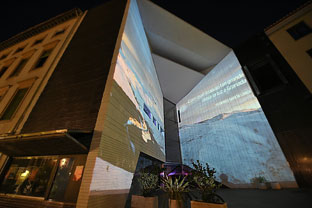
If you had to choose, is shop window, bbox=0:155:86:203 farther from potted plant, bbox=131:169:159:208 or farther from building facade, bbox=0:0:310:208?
potted plant, bbox=131:169:159:208

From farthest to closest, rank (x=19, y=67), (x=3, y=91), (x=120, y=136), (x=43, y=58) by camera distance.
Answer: (x=19, y=67), (x=43, y=58), (x=3, y=91), (x=120, y=136)

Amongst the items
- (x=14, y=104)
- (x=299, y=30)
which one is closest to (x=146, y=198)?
(x=14, y=104)

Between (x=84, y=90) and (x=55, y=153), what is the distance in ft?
9.74

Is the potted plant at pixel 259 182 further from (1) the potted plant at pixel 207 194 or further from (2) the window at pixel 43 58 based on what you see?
(2) the window at pixel 43 58

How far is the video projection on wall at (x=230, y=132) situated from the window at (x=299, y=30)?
14.0 ft

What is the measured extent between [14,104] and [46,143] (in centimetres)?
581

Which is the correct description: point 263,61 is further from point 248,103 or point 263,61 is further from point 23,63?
point 23,63

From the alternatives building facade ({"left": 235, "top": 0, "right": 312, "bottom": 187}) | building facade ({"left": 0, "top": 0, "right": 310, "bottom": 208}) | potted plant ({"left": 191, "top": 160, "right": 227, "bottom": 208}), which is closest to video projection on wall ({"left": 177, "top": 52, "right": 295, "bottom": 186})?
building facade ({"left": 0, "top": 0, "right": 310, "bottom": 208})

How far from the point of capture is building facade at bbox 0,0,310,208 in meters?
4.43

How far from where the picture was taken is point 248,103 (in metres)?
11.4

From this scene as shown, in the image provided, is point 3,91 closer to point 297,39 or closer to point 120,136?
point 120,136

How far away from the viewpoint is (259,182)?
955 cm

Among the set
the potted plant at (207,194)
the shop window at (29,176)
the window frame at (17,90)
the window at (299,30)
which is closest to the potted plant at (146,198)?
the potted plant at (207,194)

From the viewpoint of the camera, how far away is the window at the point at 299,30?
31.0ft
